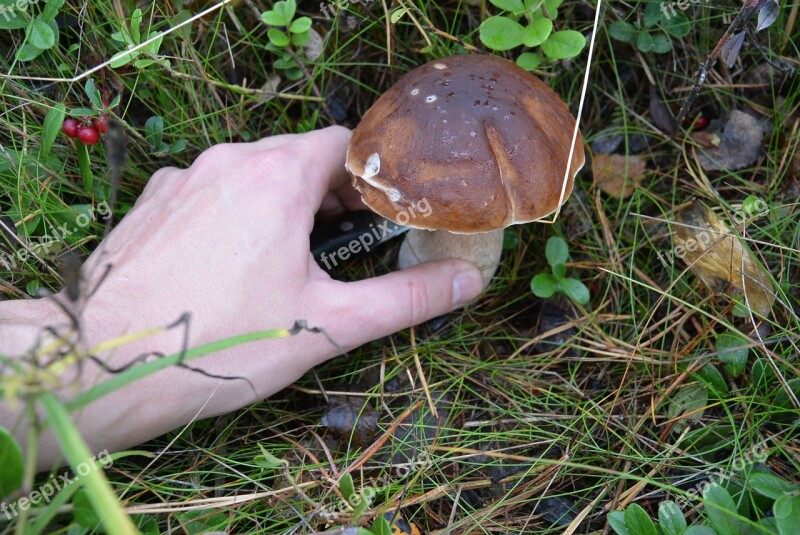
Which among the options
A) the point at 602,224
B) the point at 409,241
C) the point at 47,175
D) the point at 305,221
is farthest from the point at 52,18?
the point at 602,224

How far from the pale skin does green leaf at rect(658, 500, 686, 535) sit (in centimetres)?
89

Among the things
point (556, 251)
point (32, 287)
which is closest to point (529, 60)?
point (556, 251)

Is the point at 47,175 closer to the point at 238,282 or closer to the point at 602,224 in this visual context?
the point at 238,282

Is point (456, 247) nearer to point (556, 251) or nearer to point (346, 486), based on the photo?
point (556, 251)

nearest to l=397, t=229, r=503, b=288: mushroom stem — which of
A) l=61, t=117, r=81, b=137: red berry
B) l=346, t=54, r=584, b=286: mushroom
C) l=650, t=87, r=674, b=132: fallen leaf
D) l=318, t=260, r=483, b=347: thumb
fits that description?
l=318, t=260, r=483, b=347: thumb

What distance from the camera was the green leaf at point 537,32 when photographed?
6.17 ft

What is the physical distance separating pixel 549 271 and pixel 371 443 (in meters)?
0.96

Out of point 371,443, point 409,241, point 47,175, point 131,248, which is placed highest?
point 47,175

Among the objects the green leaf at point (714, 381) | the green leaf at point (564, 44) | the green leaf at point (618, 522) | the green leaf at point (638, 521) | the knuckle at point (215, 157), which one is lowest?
the green leaf at point (714, 381)

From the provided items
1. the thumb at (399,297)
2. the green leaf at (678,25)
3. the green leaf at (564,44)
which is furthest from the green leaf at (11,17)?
the green leaf at (678,25)

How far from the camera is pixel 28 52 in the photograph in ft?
6.27

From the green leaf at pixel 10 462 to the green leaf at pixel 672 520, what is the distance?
1.47 m

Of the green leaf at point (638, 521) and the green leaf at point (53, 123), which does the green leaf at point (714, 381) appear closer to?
the green leaf at point (638, 521)

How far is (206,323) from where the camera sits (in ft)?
5.26
